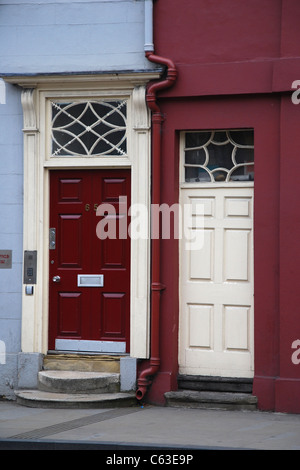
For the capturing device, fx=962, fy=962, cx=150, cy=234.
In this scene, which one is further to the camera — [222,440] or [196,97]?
[196,97]

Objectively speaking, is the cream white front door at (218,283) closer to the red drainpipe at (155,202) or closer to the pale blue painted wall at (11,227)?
the red drainpipe at (155,202)

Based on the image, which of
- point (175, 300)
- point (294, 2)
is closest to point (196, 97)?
point (294, 2)

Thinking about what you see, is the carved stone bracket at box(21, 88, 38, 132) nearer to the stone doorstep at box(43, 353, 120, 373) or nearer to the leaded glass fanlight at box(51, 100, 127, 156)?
the leaded glass fanlight at box(51, 100, 127, 156)

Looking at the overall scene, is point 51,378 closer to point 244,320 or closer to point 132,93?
point 244,320

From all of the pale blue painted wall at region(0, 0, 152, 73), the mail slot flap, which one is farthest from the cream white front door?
the pale blue painted wall at region(0, 0, 152, 73)

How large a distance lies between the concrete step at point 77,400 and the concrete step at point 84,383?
2.2 inches

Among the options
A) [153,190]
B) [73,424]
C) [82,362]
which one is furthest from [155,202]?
[73,424]

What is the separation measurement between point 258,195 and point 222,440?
10.2ft

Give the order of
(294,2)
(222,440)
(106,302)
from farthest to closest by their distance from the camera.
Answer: (106,302)
(294,2)
(222,440)

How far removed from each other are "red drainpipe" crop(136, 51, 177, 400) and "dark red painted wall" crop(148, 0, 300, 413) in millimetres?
95

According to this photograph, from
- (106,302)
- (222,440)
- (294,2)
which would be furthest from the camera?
(106,302)

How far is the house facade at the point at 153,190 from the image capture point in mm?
10836

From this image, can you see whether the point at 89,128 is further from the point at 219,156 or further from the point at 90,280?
the point at 90,280

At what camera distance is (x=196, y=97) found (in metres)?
11.2
